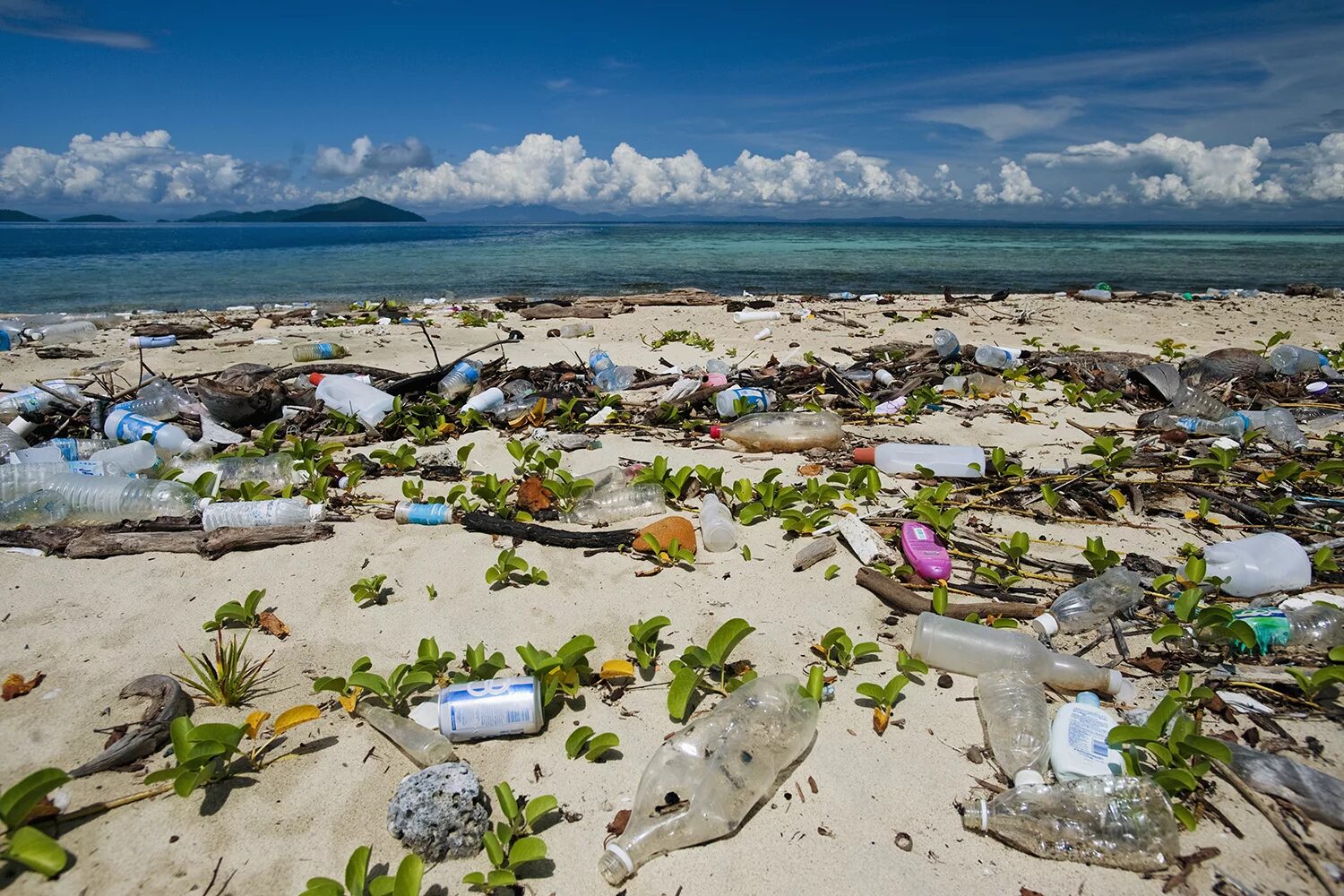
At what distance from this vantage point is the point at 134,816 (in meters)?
1.71

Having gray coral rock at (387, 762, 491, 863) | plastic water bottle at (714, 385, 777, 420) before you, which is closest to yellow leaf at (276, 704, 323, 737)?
gray coral rock at (387, 762, 491, 863)

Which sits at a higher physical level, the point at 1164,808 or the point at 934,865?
the point at 1164,808

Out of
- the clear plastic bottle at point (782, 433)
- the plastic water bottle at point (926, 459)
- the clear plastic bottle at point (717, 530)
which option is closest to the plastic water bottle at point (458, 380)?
the clear plastic bottle at point (782, 433)

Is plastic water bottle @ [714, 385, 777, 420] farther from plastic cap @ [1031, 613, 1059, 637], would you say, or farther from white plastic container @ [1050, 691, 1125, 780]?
white plastic container @ [1050, 691, 1125, 780]

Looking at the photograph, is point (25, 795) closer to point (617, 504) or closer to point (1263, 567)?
point (617, 504)

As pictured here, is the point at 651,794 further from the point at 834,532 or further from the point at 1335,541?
the point at 1335,541

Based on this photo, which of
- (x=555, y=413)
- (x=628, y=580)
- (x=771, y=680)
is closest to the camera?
(x=771, y=680)

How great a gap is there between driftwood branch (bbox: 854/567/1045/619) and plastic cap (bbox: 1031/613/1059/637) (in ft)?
0.18

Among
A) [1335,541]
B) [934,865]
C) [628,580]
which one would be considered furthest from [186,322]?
[1335,541]

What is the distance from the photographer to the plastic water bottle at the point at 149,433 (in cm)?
420

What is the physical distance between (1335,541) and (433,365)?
22.7 ft

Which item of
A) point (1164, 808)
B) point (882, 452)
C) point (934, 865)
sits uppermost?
point (882, 452)

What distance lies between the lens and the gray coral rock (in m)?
1.68

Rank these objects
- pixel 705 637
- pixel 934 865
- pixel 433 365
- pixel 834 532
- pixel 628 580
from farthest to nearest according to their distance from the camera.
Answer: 1. pixel 433 365
2. pixel 834 532
3. pixel 628 580
4. pixel 705 637
5. pixel 934 865
